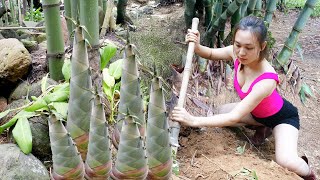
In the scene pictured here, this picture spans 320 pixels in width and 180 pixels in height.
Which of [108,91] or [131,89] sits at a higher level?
[131,89]

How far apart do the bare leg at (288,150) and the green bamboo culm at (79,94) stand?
145 cm

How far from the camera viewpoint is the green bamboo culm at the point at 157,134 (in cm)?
104

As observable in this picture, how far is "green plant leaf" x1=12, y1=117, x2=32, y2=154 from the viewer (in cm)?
158

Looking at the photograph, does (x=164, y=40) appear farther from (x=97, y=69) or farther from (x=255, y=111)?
(x=97, y=69)

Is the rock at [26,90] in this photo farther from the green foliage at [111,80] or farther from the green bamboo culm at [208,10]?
the green bamboo culm at [208,10]

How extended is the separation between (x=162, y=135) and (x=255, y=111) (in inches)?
57.3

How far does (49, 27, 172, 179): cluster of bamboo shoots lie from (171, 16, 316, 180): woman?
89 cm

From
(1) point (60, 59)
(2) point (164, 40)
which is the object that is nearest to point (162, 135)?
(1) point (60, 59)

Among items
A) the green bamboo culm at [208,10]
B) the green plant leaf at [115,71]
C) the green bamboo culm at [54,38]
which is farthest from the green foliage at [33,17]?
the green plant leaf at [115,71]

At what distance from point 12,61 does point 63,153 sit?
1.35m

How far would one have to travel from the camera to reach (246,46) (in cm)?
211

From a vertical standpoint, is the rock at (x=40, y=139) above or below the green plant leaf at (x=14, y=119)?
below

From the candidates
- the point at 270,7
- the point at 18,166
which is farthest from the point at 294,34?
the point at 18,166

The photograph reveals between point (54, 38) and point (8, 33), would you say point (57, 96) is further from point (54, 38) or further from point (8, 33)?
point (8, 33)
